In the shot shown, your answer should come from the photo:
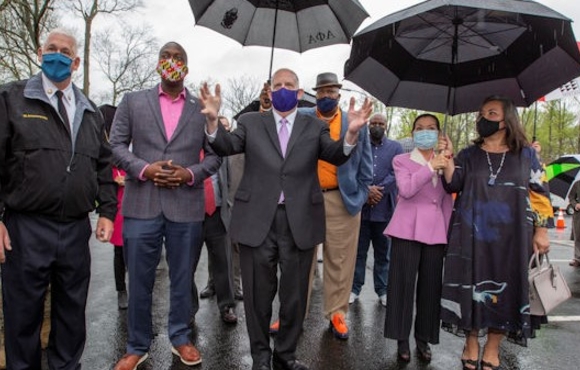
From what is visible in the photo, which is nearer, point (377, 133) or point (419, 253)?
point (419, 253)

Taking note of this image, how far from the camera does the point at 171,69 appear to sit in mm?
3432

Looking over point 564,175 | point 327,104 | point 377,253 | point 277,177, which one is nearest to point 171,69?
point 277,177

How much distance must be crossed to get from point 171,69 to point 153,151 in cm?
63

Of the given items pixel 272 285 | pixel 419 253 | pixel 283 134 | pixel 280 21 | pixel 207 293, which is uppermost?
pixel 280 21

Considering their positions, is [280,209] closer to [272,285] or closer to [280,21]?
[272,285]

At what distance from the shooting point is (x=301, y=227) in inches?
132

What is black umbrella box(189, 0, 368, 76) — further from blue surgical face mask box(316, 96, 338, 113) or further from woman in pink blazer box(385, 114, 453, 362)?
woman in pink blazer box(385, 114, 453, 362)

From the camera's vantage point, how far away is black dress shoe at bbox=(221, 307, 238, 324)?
14.8ft

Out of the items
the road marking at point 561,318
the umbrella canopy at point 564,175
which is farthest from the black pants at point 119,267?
the umbrella canopy at point 564,175

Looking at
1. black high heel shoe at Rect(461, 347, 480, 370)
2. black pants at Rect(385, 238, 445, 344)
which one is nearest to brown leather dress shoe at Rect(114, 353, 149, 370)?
black pants at Rect(385, 238, 445, 344)

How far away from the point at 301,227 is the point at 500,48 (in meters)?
2.26

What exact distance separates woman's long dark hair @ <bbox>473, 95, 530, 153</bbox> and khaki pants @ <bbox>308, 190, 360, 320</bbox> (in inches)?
57.8

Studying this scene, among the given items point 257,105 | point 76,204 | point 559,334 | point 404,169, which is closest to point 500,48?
point 404,169

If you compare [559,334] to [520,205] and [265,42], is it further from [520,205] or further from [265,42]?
[265,42]
